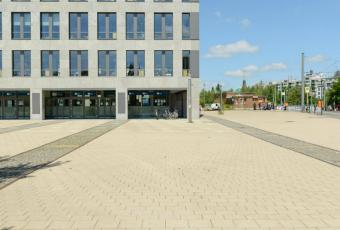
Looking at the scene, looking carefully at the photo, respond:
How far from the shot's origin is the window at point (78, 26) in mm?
37125

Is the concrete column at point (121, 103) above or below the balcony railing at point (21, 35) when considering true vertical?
below

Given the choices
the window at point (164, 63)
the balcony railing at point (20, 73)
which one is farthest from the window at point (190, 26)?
the balcony railing at point (20, 73)

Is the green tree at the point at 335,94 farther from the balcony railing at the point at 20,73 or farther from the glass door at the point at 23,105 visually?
the balcony railing at the point at 20,73

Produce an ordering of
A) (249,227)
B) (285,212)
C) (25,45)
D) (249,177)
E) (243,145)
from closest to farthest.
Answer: (249,227) → (285,212) → (249,177) → (243,145) → (25,45)

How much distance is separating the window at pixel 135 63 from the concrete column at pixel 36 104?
28.8 ft

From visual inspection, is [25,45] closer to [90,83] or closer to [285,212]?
[90,83]

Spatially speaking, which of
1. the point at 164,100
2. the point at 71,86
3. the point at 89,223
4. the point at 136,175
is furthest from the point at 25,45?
the point at 89,223

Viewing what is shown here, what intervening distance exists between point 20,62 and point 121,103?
10.5m

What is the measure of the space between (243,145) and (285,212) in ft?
30.1

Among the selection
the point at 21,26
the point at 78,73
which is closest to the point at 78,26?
the point at 78,73

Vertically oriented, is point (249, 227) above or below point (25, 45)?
below

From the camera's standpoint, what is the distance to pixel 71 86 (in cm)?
3684

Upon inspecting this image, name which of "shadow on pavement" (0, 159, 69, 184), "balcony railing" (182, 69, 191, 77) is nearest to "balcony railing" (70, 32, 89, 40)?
"balcony railing" (182, 69, 191, 77)

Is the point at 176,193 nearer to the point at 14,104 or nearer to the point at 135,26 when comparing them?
Answer: the point at 135,26
